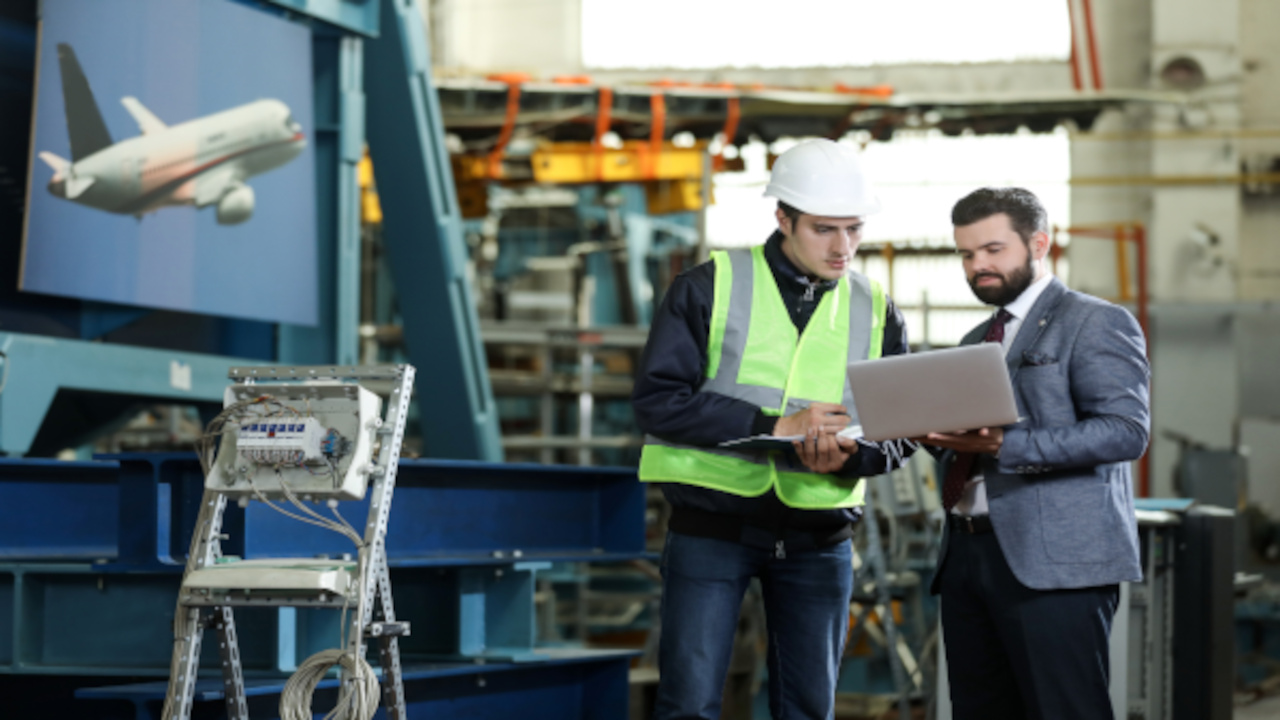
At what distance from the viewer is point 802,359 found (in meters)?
3.42

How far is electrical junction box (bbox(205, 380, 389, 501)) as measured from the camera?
335cm

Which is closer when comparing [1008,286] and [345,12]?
[1008,286]

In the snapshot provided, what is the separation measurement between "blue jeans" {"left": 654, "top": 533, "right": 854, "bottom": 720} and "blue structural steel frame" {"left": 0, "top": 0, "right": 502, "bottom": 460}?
4.13 meters

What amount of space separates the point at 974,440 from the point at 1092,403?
320 millimetres

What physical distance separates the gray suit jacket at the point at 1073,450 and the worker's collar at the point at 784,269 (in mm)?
553

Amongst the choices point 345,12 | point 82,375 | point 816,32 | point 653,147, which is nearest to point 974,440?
point 82,375

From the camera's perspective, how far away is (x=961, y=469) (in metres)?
3.50

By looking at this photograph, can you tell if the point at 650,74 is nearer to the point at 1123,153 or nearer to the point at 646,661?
the point at 1123,153

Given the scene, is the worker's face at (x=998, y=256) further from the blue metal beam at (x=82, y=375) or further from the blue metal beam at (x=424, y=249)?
the blue metal beam at (x=424, y=249)

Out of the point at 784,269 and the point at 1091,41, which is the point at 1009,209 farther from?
the point at 1091,41

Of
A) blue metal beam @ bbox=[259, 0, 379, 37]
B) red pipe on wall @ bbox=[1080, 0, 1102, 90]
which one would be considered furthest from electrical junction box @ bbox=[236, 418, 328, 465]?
red pipe on wall @ bbox=[1080, 0, 1102, 90]

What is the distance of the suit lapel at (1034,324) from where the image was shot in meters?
3.45

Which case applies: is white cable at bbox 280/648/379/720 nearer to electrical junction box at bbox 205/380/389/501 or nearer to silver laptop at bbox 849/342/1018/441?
electrical junction box at bbox 205/380/389/501

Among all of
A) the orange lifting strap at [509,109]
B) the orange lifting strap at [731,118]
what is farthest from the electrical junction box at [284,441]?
the orange lifting strap at [731,118]
